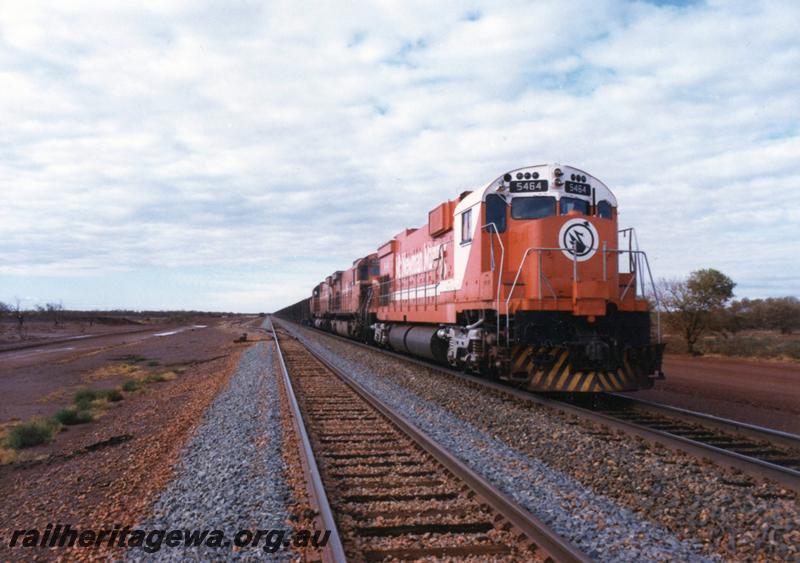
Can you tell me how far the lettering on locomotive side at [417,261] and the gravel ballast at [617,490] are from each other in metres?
6.24

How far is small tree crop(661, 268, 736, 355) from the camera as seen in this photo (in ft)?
72.4

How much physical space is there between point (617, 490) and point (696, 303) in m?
19.7

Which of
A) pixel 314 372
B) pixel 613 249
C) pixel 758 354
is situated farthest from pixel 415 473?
pixel 758 354

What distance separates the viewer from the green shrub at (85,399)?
42.9 ft

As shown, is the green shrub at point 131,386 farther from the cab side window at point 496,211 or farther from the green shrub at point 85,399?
the cab side window at point 496,211

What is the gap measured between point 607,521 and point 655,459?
2077 millimetres

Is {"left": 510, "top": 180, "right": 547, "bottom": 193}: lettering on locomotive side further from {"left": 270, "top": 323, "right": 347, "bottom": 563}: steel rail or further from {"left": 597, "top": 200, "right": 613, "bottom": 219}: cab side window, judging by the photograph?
{"left": 270, "top": 323, "right": 347, "bottom": 563}: steel rail

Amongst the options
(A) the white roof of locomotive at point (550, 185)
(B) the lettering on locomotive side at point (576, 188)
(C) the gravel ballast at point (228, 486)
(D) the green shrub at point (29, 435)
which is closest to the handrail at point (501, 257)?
(A) the white roof of locomotive at point (550, 185)

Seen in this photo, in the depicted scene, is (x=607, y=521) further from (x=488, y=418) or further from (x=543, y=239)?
(x=543, y=239)

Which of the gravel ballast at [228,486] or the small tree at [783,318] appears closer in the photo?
the gravel ballast at [228,486]

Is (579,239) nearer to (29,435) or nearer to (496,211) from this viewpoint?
(496,211)

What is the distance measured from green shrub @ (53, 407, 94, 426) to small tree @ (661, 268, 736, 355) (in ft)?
63.0

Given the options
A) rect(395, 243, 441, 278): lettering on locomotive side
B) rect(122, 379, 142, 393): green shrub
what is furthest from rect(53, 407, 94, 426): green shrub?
rect(395, 243, 441, 278): lettering on locomotive side

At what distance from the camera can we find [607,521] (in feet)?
14.9
